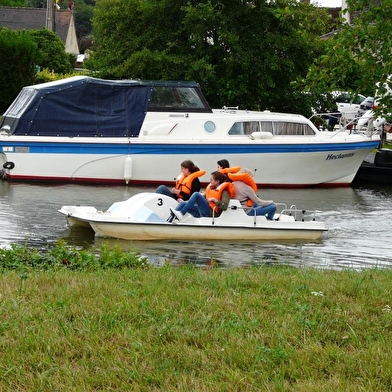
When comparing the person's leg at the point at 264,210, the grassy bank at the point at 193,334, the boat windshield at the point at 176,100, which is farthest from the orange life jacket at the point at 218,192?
the boat windshield at the point at 176,100

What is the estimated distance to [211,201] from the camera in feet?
55.1

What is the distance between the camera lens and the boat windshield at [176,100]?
25.3 metres

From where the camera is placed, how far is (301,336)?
667cm

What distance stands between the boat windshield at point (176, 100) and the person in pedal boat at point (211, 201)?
8.63 metres

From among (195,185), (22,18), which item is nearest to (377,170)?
(195,185)

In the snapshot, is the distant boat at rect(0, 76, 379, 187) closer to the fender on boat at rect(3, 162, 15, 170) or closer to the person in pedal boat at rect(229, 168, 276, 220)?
the fender on boat at rect(3, 162, 15, 170)

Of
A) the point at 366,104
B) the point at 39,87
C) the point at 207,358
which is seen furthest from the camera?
the point at 366,104

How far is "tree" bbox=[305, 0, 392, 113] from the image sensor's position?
16.2m

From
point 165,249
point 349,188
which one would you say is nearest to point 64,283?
point 165,249

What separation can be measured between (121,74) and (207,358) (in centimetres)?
2529

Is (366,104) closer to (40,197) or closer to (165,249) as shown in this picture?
(40,197)

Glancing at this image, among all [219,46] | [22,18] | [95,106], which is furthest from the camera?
[22,18]

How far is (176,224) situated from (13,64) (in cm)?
2039

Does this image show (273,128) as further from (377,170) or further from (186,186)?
(186,186)
